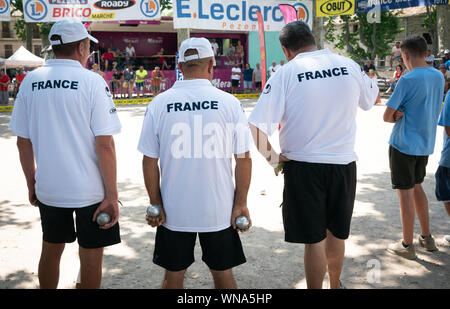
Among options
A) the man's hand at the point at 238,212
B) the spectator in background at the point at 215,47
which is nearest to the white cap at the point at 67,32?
the man's hand at the point at 238,212

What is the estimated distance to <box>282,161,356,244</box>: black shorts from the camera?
2.83m

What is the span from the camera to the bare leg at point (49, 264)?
271 cm

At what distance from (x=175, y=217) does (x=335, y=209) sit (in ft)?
3.69

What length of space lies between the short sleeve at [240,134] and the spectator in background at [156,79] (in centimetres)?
2140

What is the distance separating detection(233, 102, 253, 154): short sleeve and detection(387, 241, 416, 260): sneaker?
2.12 m

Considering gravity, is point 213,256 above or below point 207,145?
below

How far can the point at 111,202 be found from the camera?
261cm

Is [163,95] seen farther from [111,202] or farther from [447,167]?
[447,167]

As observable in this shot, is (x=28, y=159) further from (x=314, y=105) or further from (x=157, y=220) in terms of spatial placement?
(x=314, y=105)

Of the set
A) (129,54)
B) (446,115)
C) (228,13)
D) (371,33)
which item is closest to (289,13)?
(446,115)

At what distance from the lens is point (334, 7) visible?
20.4 meters

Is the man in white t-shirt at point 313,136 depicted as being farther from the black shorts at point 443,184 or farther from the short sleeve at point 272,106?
the black shorts at point 443,184

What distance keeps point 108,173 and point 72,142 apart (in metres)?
0.27
